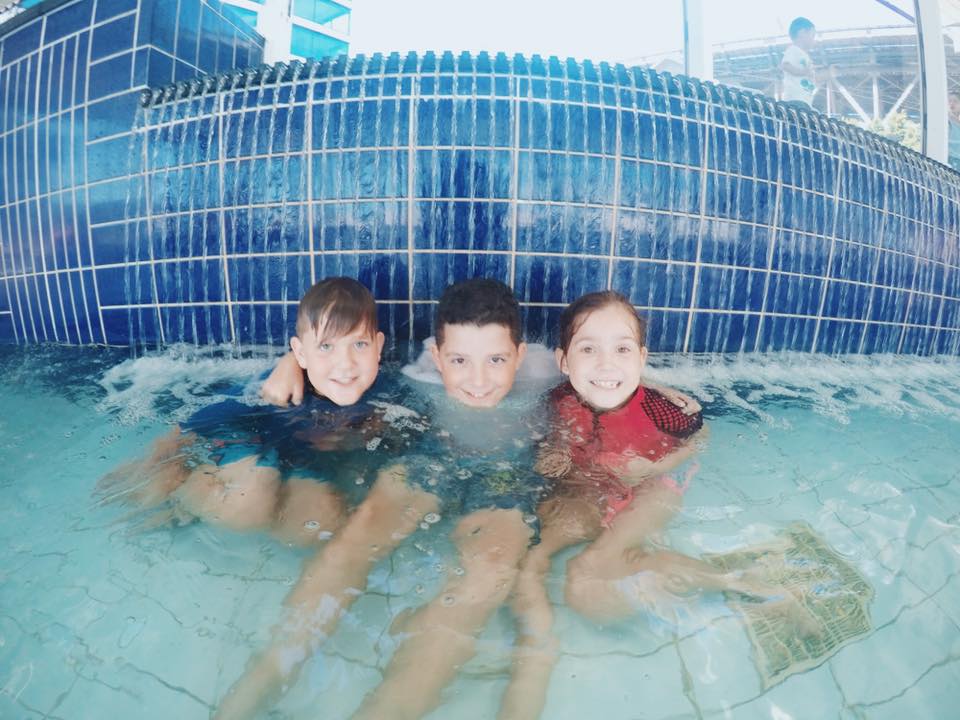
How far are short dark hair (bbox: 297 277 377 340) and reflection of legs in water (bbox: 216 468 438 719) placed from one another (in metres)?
0.69

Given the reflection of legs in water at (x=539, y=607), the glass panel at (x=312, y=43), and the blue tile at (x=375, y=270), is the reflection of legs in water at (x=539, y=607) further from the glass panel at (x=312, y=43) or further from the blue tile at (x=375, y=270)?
the glass panel at (x=312, y=43)

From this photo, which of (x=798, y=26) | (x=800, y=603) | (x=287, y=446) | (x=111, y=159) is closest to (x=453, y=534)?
(x=287, y=446)

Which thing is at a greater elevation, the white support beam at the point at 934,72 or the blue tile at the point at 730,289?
the white support beam at the point at 934,72

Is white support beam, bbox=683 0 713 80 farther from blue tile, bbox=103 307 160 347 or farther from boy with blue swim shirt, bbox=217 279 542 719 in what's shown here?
blue tile, bbox=103 307 160 347

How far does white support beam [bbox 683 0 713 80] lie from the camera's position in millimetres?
5449

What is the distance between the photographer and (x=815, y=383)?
11.1 ft

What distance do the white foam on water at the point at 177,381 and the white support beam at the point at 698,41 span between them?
4.97m

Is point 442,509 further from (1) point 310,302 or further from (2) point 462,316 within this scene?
(1) point 310,302

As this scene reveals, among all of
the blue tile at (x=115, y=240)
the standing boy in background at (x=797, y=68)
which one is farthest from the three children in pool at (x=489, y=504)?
the standing boy in background at (x=797, y=68)

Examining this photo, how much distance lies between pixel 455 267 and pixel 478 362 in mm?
896

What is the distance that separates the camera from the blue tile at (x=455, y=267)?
3.14 m

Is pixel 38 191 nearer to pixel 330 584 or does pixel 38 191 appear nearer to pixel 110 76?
pixel 110 76

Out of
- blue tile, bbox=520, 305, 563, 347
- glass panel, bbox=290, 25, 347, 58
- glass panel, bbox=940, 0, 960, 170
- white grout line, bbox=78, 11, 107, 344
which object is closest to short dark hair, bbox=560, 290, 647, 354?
blue tile, bbox=520, 305, 563, 347

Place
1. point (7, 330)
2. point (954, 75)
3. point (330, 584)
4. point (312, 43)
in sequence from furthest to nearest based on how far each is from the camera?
point (312, 43)
point (954, 75)
point (7, 330)
point (330, 584)
